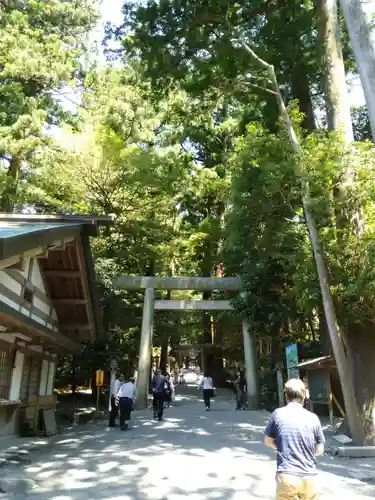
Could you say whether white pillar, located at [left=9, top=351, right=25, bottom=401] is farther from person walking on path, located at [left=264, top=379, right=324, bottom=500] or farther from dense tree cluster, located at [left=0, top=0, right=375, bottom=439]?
person walking on path, located at [left=264, top=379, right=324, bottom=500]

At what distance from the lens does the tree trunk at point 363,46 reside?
576 cm

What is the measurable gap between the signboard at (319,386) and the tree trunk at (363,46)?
7.44 metres

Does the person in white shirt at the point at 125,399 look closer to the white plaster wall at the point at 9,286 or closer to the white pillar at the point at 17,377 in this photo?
the white pillar at the point at 17,377

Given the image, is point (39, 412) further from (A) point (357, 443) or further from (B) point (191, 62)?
(B) point (191, 62)

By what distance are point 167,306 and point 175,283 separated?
1.13 metres

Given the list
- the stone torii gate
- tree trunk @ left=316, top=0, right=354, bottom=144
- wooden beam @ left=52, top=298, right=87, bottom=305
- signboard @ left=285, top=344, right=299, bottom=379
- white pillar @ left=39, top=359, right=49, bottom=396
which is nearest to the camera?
tree trunk @ left=316, top=0, right=354, bottom=144

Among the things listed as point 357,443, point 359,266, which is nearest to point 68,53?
point 359,266

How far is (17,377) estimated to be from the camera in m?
9.90

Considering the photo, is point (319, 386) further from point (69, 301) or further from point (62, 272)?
point (62, 272)

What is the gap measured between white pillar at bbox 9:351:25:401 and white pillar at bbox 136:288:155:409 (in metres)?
7.80

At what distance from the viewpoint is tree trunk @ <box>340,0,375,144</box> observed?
576cm

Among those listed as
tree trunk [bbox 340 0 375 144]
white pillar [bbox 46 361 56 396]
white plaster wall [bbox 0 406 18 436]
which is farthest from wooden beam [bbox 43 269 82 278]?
tree trunk [bbox 340 0 375 144]

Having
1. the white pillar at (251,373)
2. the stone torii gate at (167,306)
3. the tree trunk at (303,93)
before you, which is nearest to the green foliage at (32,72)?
the stone torii gate at (167,306)

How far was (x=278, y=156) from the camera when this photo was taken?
9.46 metres
